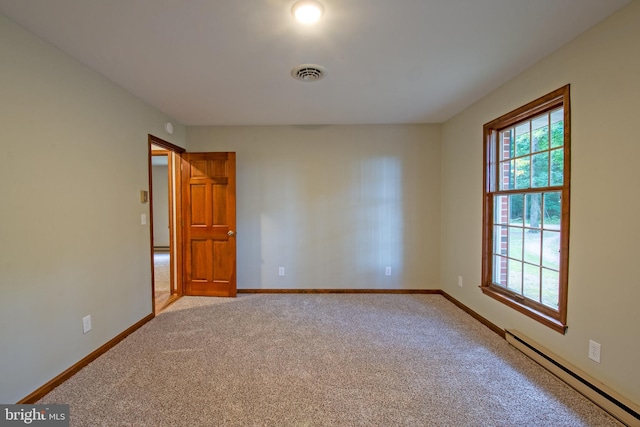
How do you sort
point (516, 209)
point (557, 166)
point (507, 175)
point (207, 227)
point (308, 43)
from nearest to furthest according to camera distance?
point (308, 43) < point (557, 166) < point (516, 209) < point (507, 175) < point (207, 227)

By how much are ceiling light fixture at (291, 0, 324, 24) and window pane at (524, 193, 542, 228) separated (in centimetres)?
224

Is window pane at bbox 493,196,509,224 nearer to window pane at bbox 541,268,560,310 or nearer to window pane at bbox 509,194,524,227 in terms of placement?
window pane at bbox 509,194,524,227

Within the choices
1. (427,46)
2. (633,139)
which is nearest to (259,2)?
(427,46)

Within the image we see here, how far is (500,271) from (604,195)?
1.26m

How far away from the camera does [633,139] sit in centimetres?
150

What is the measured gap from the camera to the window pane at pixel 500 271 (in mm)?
2619

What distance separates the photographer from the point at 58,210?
1.86 m

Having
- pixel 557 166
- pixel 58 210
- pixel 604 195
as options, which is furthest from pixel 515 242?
pixel 58 210

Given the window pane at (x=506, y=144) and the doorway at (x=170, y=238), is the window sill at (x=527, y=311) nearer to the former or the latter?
the window pane at (x=506, y=144)

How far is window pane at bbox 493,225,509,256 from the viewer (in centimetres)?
260

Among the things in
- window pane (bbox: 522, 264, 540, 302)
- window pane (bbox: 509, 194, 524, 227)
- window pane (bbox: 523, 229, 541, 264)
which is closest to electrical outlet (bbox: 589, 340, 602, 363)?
window pane (bbox: 522, 264, 540, 302)

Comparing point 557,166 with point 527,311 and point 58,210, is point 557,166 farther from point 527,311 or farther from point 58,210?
point 58,210

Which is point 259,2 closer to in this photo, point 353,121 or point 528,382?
point 353,121

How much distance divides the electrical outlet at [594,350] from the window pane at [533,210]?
2.97ft
